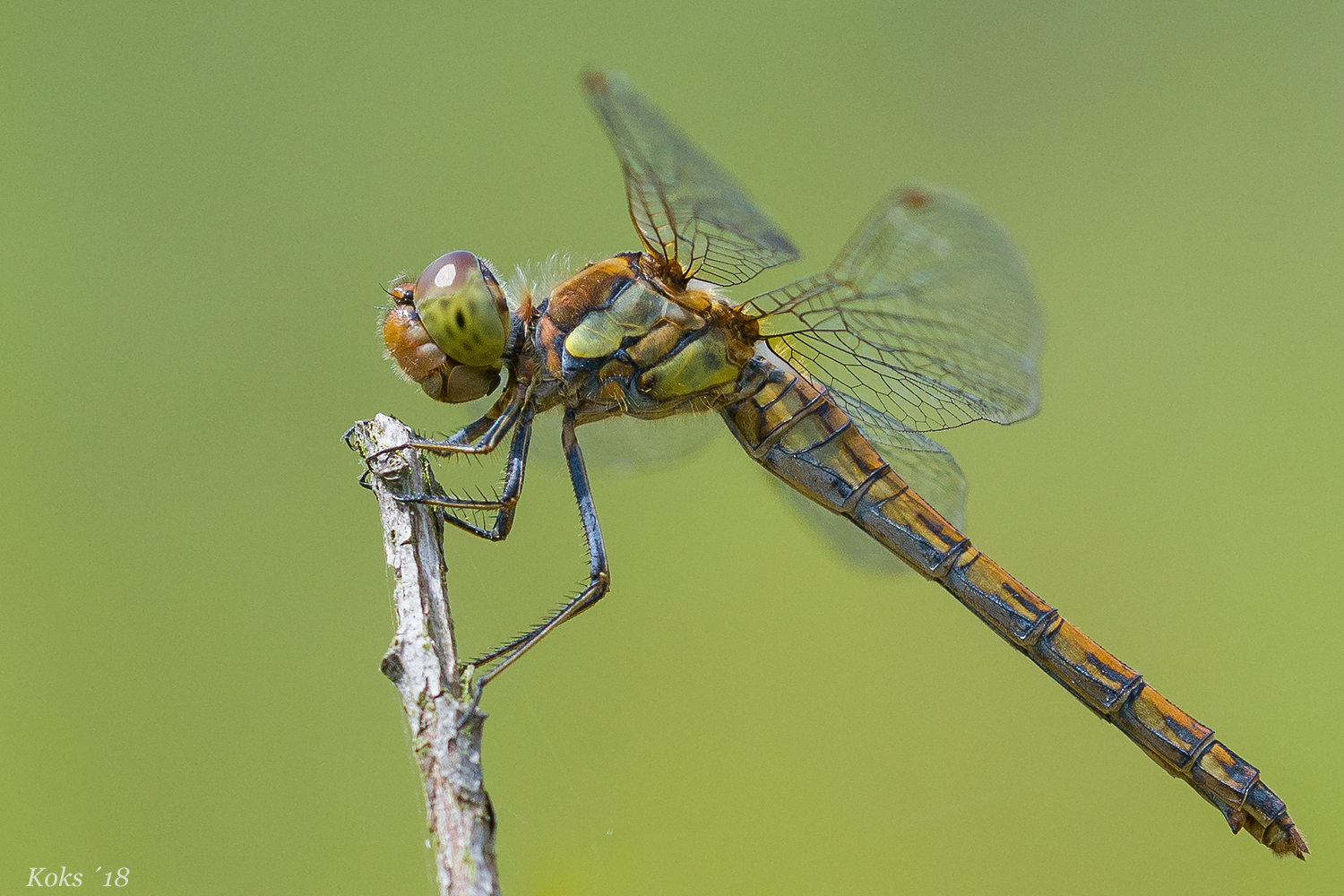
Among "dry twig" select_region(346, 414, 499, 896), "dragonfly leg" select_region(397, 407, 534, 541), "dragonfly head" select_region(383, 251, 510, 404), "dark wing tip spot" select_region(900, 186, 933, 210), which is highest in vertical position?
"dragonfly head" select_region(383, 251, 510, 404)

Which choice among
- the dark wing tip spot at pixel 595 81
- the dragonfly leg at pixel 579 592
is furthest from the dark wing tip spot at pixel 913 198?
the dragonfly leg at pixel 579 592

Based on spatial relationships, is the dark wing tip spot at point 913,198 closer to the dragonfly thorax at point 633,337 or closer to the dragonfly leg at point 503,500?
the dragonfly thorax at point 633,337

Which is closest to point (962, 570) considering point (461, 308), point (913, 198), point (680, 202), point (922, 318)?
point (922, 318)

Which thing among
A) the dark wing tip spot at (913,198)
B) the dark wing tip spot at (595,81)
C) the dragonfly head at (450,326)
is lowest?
the dark wing tip spot at (913,198)

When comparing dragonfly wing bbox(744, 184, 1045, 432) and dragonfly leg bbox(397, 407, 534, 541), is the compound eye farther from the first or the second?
dragonfly wing bbox(744, 184, 1045, 432)

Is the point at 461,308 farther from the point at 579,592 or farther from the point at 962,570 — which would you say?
the point at 962,570

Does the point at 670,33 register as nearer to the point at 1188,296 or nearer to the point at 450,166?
the point at 450,166

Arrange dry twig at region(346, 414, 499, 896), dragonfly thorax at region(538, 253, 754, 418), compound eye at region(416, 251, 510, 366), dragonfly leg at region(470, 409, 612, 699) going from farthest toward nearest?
dragonfly thorax at region(538, 253, 754, 418), compound eye at region(416, 251, 510, 366), dragonfly leg at region(470, 409, 612, 699), dry twig at region(346, 414, 499, 896)

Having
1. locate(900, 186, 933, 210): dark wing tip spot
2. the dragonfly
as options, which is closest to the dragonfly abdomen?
the dragonfly

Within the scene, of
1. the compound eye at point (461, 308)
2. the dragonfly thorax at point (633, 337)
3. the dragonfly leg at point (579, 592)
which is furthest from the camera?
the dragonfly thorax at point (633, 337)
